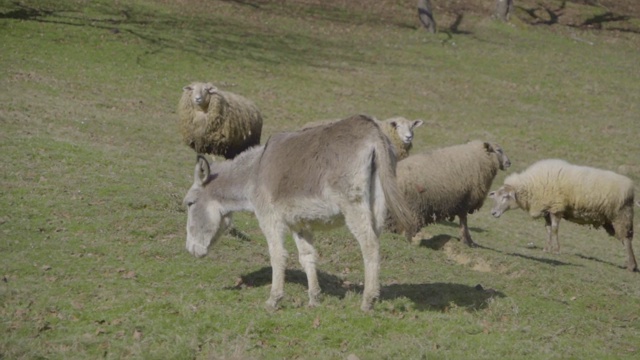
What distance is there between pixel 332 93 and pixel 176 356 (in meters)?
23.1

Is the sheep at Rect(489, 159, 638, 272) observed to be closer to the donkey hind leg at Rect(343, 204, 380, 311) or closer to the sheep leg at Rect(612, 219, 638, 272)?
the sheep leg at Rect(612, 219, 638, 272)

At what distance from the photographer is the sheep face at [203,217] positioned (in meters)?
11.7

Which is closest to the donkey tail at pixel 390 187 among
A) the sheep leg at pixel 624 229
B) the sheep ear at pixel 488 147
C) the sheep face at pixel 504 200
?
the sheep ear at pixel 488 147

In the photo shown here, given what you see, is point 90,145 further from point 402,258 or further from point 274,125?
point 402,258

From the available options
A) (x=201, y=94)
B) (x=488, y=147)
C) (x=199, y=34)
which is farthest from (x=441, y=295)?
(x=199, y=34)

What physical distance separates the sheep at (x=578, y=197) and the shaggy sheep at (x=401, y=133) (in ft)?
9.46

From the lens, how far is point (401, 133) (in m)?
20.9

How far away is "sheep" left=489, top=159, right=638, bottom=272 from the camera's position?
19.1 metres

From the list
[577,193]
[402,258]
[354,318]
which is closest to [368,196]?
[354,318]

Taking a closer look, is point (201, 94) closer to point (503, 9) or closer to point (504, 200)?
point (504, 200)

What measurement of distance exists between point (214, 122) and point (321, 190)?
1110 centimetres

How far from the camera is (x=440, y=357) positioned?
378 inches

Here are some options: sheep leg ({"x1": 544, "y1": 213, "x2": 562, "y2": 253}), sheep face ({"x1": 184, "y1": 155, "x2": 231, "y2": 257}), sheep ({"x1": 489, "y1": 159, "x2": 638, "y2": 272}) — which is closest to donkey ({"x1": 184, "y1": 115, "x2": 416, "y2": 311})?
sheep face ({"x1": 184, "y1": 155, "x2": 231, "y2": 257})

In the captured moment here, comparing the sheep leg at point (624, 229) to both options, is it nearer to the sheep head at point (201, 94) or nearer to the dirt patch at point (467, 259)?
the dirt patch at point (467, 259)
